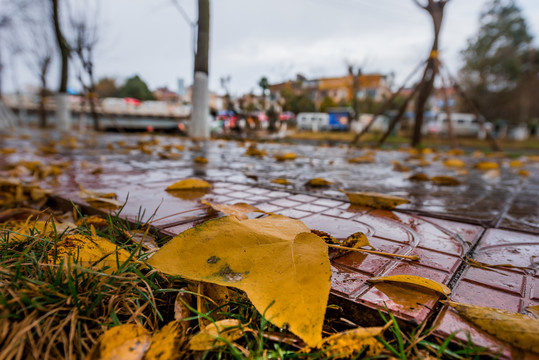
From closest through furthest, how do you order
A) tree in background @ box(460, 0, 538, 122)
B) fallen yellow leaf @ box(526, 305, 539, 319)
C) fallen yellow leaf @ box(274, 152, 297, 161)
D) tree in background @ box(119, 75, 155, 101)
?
fallen yellow leaf @ box(526, 305, 539, 319) → fallen yellow leaf @ box(274, 152, 297, 161) → tree in background @ box(460, 0, 538, 122) → tree in background @ box(119, 75, 155, 101)

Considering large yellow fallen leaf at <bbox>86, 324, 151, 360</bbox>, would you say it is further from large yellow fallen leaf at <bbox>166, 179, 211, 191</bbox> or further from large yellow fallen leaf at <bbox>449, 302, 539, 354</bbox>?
large yellow fallen leaf at <bbox>166, 179, 211, 191</bbox>

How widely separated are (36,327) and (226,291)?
35cm

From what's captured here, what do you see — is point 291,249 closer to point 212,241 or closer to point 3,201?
point 212,241

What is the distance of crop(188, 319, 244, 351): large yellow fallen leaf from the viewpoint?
587mm

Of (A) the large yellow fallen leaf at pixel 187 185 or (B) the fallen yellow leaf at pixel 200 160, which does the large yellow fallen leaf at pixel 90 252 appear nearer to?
(A) the large yellow fallen leaf at pixel 187 185

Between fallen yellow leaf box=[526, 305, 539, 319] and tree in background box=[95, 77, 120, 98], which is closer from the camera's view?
fallen yellow leaf box=[526, 305, 539, 319]

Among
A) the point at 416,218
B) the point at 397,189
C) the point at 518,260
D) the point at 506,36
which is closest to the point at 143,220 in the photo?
the point at 416,218

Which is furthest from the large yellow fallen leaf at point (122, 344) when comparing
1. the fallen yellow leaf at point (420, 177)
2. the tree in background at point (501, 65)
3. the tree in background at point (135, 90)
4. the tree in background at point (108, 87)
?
the tree in background at point (108, 87)

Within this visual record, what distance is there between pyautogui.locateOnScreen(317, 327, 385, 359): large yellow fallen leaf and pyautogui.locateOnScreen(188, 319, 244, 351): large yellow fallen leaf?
162 mm

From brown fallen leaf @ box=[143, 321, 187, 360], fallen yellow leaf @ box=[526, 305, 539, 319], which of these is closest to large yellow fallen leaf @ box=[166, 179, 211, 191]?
brown fallen leaf @ box=[143, 321, 187, 360]

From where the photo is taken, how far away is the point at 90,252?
0.78m

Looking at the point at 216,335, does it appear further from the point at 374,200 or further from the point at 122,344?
the point at 374,200

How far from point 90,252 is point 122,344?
11.0 inches

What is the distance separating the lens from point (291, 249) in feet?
2.39
